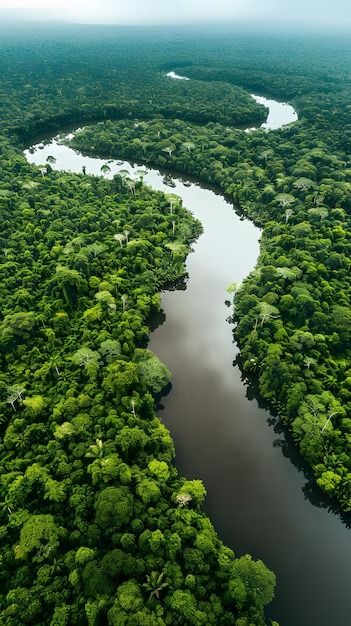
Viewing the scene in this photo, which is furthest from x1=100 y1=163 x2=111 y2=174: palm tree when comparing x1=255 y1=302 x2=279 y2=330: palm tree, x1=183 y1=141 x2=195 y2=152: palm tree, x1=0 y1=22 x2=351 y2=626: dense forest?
x1=255 y1=302 x2=279 y2=330: palm tree

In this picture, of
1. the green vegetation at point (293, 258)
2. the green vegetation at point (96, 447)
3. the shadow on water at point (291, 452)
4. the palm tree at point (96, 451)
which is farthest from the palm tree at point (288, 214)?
the palm tree at point (96, 451)

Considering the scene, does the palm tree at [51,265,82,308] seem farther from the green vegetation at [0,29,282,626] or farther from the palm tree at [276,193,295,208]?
the palm tree at [276,193,295,208]

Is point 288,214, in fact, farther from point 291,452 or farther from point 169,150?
point 291,452

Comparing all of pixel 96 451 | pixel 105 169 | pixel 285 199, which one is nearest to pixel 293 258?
pixel 285 199

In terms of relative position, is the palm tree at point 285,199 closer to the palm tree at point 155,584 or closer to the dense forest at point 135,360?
the dense forest at point 135,360

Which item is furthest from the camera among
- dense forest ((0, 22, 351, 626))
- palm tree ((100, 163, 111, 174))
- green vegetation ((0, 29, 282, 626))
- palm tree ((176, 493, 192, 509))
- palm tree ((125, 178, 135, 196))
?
palm tree ((100, 163, 111, 174))

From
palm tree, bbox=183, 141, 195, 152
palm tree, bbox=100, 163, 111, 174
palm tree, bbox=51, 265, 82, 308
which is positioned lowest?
palm tree, bbox=51, 265, 82, 308
